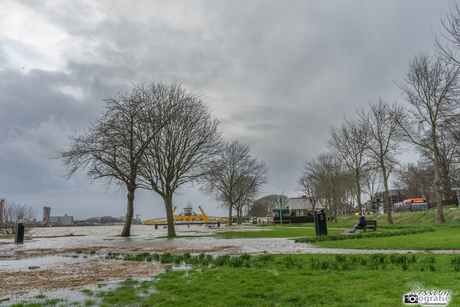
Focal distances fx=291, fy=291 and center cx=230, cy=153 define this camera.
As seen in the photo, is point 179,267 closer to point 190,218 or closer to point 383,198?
point 190,218

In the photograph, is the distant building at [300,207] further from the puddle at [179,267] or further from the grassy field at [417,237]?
the puddle at [179,267]

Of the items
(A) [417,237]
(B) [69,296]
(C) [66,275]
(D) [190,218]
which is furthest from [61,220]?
(B) [69,296]

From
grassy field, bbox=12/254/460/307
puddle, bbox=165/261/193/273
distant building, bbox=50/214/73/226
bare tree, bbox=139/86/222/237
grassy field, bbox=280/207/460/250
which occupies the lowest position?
distant building, bbox=50/214/73/226

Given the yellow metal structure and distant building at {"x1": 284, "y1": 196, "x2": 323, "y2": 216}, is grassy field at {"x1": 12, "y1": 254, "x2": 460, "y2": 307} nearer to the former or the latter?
distant building at {"x1": 284, "y1": 196, "x2": 323, "y2": 216}

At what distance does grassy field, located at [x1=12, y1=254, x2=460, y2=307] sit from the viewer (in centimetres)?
491

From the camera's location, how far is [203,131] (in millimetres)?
25891

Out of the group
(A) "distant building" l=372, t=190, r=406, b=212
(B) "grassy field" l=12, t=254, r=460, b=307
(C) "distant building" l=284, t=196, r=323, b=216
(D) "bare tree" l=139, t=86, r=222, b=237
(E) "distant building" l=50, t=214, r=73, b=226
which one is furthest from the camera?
(E) "distant building" l=50, t=214, r=73, b=226

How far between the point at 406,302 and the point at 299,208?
3271 inches

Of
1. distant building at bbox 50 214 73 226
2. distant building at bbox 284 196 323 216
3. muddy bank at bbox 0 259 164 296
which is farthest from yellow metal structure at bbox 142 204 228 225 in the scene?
muddy bank at bbox 0 259 164 296

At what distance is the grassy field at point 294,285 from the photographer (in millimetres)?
4914

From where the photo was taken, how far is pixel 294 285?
19.0 feet

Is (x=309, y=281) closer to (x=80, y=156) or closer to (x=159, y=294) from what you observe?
(x=159, y=294)

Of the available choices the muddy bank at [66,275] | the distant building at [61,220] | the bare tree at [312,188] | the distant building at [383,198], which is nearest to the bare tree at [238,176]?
the bare tree at [312,188]

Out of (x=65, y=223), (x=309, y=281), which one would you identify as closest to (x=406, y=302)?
(x=309, y=281)
